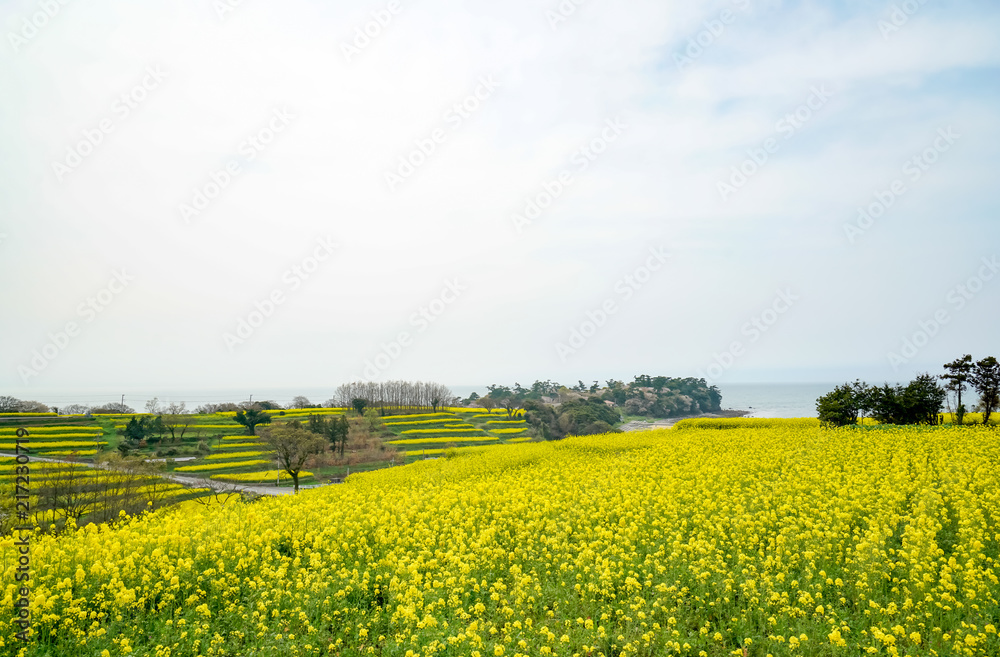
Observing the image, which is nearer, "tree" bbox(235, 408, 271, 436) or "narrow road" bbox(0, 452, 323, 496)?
"narrow road" bbox(0, 452, 323, 496)

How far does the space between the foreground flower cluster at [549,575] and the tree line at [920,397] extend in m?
20.7

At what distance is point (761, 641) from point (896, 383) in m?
34.5

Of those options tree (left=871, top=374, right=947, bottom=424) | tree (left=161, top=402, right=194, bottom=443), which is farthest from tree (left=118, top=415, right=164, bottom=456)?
tree (left=871, top=374, right=947, bottom=424)

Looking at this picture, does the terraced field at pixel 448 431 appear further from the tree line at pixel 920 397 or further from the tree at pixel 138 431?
the tree line at pixel 920 397

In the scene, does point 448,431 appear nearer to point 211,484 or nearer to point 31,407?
point 211,484

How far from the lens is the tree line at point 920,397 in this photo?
30.3m

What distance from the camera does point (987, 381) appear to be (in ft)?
101

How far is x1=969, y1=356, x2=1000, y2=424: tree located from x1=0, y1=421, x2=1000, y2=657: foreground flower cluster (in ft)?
77.8

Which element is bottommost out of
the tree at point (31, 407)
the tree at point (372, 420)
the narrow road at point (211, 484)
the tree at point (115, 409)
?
the narrow road at point (211, 484)

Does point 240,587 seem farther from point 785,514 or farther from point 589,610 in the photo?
point 785,514

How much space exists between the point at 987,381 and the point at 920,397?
465 centimetres

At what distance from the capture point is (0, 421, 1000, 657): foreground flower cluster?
6516mm

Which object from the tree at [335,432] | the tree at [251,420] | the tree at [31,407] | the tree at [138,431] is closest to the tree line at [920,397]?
the tree at [335,432]

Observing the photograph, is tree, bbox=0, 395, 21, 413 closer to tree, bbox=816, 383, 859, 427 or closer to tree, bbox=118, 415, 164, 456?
tree, bbox=118, 415, 164, 456
